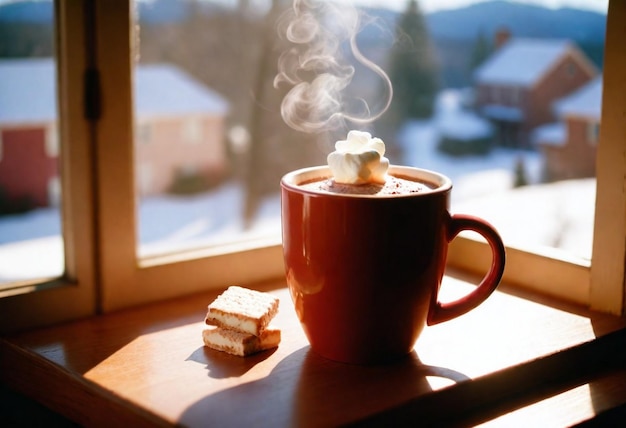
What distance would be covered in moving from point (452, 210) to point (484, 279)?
0.55 m

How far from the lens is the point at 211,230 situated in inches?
62.6

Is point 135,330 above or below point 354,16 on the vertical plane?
below

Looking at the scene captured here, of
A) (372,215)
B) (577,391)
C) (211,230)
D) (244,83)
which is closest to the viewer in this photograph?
(372,215)

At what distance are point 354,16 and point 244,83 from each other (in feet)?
1.88

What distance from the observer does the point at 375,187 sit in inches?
34.9

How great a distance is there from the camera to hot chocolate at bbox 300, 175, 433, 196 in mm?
870

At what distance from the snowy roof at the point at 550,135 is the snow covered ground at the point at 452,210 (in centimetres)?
4

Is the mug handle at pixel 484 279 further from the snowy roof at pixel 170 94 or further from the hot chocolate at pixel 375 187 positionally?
the snowy roof at pixel 170 94

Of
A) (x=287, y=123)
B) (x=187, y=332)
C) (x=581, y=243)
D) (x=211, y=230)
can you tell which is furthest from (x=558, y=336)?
(x=211, y=230)

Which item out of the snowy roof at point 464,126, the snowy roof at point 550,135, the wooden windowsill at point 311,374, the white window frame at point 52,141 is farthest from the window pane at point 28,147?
the snowy roof at point 550,135

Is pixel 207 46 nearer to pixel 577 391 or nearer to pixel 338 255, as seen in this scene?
pixel 338 255

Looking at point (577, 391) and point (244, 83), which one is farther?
point (244, 83)

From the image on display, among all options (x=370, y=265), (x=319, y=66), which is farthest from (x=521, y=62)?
(x=370, y=265)

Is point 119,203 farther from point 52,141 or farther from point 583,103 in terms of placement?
point 583,103
